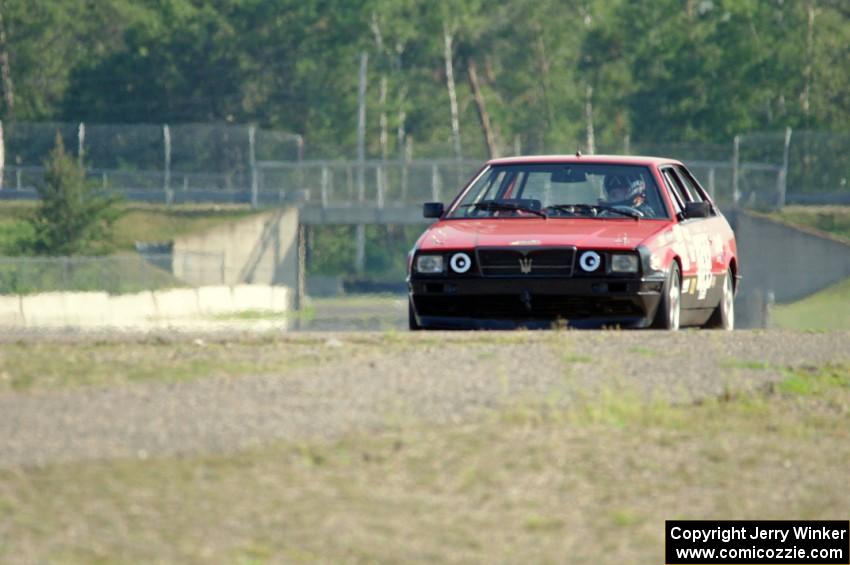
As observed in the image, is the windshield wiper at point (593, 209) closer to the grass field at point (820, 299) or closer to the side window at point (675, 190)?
the side window at point (675, 190)

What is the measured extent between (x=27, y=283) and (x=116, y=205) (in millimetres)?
19616

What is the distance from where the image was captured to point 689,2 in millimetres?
86500

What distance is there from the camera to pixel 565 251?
48.4 feet

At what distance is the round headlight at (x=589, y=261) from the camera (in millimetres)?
14758

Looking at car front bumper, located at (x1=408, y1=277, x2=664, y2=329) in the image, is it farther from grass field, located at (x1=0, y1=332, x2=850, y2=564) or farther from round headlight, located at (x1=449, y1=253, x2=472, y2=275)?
grass field, located at (x1=0, y1=332, x2=850, y2=564)

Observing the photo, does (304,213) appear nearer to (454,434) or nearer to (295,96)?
Answer: (295,96)

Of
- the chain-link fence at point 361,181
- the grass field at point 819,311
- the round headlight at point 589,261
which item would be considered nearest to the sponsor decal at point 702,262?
the round headlight at point 589,261

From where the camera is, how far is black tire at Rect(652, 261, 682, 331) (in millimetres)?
15070

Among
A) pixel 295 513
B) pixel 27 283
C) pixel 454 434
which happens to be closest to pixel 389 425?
pixel 454 434

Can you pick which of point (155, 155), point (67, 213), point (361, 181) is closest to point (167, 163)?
point (155, 155)

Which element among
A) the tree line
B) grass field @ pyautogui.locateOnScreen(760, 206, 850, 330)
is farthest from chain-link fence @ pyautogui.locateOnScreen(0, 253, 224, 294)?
the tree line

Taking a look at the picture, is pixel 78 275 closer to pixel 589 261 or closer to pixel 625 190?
pixel 625 190

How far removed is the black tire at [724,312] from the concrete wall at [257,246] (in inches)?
1536

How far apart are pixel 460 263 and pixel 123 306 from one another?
84.4 feet
